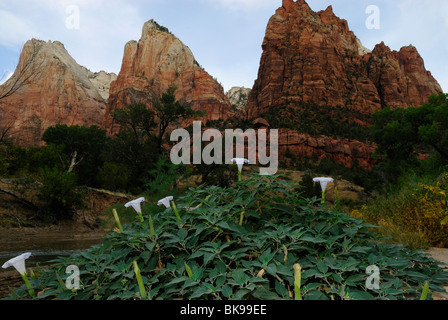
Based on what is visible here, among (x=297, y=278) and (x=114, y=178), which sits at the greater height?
(x=114, y=178)

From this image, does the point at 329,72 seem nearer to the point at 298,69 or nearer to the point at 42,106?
the point at 298,69

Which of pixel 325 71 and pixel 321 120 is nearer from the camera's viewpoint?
pixel 321 120

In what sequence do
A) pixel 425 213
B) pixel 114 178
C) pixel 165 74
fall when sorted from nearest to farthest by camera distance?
pixel 425 213, pixel 114 178, pixel 165 74

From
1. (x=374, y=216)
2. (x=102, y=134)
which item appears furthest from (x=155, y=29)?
(x=374, y=216)

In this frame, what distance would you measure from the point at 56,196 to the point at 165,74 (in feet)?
228

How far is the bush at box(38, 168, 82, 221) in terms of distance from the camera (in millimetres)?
11117

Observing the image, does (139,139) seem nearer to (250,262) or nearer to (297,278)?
(250,262)

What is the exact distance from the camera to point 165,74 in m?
74.9

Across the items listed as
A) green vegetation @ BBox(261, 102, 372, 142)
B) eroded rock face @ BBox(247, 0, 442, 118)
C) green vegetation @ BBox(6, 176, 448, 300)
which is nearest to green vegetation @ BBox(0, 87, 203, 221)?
green vegetation @ BBox(6, 176, 448, 300)

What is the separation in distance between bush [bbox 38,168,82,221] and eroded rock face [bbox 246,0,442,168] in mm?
52414

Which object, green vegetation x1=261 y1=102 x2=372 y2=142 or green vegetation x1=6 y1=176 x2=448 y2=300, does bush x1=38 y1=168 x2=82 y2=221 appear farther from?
green vegetation x1=261 y1=102 x2=372 y2=142

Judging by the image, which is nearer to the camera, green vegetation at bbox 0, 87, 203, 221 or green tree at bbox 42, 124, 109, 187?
green vegetation at bbox 0, 87, 203, 221

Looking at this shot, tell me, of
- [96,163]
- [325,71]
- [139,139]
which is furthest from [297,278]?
[325,71]

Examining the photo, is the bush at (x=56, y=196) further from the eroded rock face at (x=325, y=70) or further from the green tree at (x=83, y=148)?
the eroded rock face at (x=325, y=70)
